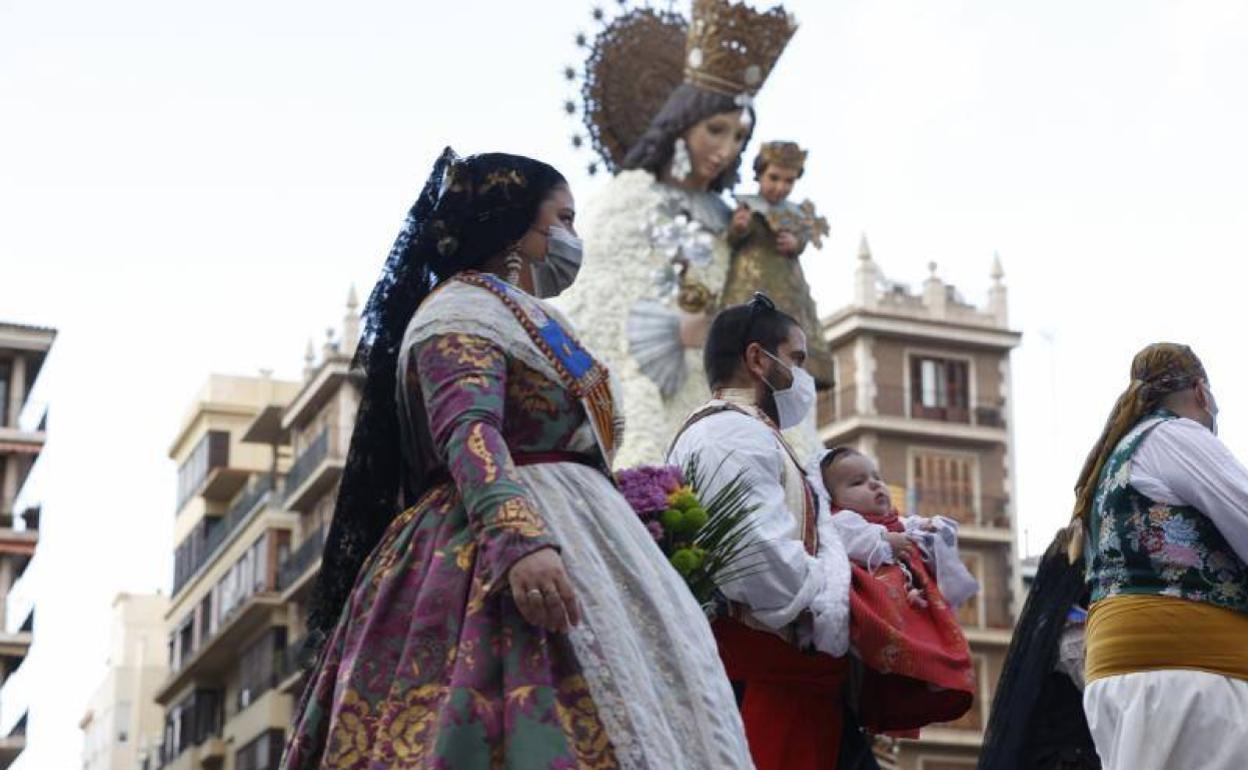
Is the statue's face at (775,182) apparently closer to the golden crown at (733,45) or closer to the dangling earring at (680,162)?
the dangling earring at (680,162)

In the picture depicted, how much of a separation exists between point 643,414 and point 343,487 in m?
8.65

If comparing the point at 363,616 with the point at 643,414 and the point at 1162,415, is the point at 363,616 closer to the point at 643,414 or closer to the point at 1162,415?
the point at 1162,415

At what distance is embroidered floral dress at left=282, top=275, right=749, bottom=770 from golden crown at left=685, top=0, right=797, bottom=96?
10.2 m

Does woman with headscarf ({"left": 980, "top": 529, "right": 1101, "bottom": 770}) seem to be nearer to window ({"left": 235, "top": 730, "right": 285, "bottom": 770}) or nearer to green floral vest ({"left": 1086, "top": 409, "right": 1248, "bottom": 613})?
green floral vest ({"left": 1086, "top": 409, "right": 1248, "bottom": 613})

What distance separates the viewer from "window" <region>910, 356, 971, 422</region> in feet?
178

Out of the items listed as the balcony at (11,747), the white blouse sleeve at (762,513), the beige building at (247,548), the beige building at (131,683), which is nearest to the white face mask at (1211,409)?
the white blouse sleeve at (762,513)

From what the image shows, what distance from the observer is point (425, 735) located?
522 cm

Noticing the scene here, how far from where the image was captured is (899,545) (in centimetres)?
741

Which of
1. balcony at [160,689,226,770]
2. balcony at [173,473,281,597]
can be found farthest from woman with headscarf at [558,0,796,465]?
balcony at [160,689,226,770]

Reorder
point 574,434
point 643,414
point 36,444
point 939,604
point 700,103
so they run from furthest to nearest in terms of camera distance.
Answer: point 36,444
point 700,103
point 643,414
point 939,604
point 574,434

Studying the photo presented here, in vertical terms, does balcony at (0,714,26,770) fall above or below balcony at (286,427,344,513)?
below

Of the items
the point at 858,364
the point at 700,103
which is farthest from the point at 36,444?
the point at 700,103

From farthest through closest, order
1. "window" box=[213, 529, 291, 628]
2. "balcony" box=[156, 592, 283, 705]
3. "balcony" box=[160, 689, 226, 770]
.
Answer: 1. "balcony" box=[160, 689, 226, 770]
2. "window" box=[213, 529, 291, 628]
3. "balcony" box=[156, 592, 283, 705]

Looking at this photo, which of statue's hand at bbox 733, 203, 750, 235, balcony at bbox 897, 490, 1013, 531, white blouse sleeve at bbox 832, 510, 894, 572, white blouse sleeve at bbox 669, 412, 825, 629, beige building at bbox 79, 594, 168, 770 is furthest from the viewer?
beige building at bbox 79, 594, 168, 770
